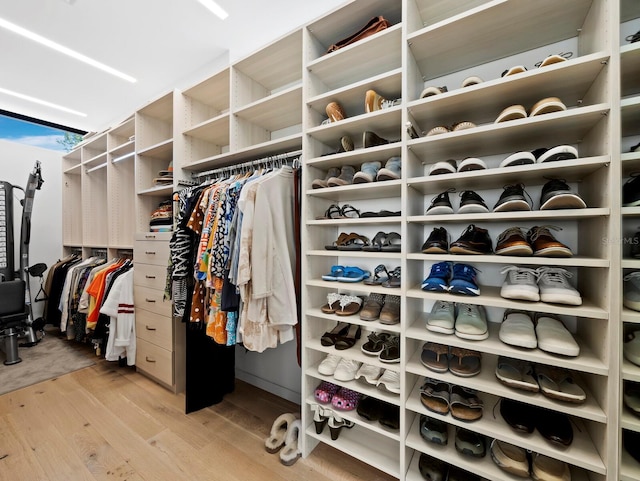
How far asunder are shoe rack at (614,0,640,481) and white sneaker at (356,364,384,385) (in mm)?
769

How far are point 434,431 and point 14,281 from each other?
3716mm

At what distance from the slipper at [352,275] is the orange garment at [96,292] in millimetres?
2326

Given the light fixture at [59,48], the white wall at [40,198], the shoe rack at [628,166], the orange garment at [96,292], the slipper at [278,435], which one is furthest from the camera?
the white wall at [40,198]

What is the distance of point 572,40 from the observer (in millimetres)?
1064

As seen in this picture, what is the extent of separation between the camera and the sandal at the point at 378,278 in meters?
1.23

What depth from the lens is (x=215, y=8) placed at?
1.78 metres

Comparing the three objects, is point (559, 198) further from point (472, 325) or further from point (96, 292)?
point (96, 292)

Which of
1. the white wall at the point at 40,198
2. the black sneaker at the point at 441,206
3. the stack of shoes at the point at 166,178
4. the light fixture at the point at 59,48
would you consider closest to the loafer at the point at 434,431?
the black sneaker at the point at 441,206

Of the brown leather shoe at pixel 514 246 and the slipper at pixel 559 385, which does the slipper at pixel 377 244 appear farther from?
the slipper at pixel 559 385

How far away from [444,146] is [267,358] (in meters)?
1.86

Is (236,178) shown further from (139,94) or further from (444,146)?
(139,94)

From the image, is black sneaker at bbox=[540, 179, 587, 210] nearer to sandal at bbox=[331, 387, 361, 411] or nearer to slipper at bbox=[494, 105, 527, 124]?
slipper at bbox=[494, 105, 527, 124]

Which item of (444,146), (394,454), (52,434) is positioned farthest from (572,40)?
(52,434)

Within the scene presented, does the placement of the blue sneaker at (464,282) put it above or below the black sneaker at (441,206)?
below
